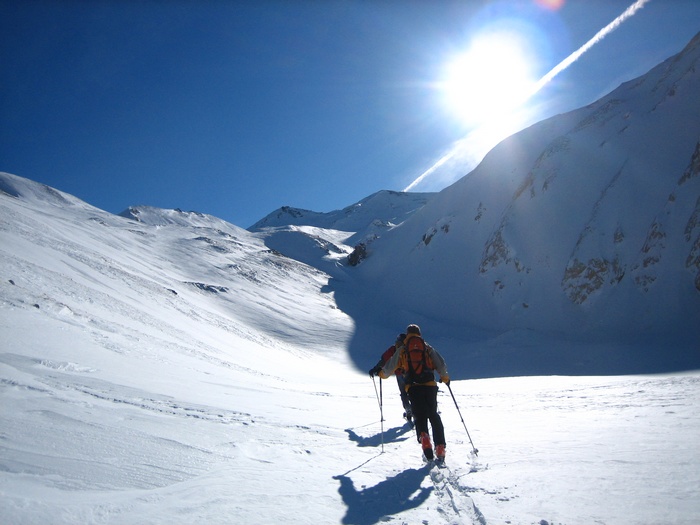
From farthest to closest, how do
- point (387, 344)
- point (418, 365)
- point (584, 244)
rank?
1. point (387, 344)
2. point (584, 244)
3. point (418, 365)

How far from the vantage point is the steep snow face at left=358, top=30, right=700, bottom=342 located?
27016mm

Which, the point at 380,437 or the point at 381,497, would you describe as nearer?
the point at 381,497

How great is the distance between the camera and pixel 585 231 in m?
34.2

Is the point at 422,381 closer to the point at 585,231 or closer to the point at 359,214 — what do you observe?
the point at 585,231

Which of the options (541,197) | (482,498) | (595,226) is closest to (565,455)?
(482,498)

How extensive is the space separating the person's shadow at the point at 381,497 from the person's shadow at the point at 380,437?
1.75m

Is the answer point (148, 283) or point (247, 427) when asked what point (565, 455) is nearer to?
point (247, 427)

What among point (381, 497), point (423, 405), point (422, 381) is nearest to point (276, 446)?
point (381, 497)

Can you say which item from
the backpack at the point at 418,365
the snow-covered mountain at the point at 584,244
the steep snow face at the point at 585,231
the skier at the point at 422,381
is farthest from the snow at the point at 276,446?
the steep snow face at the point at 585,231

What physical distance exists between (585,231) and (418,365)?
34.8 metres

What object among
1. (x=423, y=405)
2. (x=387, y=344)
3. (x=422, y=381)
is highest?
(x=387, y=344)

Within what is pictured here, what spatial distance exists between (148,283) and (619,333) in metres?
34.2

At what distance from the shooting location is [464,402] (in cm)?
1139

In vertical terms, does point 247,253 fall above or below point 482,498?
above
